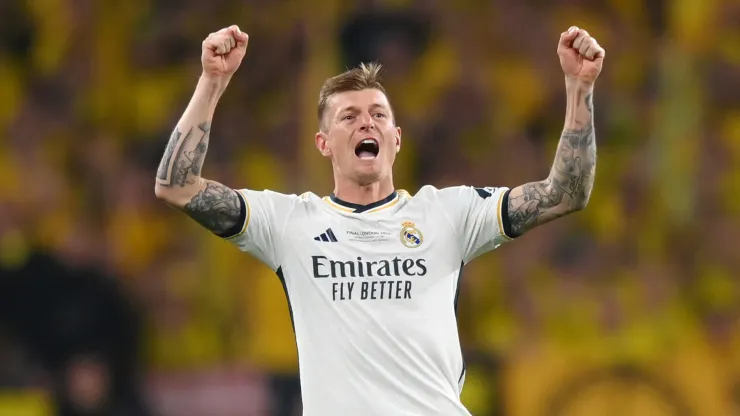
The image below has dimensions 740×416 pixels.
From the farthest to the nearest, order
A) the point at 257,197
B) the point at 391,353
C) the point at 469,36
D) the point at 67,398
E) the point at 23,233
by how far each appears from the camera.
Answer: the point at 469,36, the point at 23,233, the point at 67,398, the point at 257,197, the point at 391,353

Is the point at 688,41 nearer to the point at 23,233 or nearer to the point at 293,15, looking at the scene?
the point at 293,15

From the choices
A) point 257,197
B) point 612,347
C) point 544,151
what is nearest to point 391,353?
point 257,197

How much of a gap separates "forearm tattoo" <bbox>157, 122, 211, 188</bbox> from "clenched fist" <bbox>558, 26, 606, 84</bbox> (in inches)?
49.0

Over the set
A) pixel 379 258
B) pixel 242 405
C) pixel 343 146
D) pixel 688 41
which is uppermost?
pixel 688 41

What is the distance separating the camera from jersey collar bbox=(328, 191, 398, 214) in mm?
4160

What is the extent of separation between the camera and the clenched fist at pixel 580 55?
3.77m

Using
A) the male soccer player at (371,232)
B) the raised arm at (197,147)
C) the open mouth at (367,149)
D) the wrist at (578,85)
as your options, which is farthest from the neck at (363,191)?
the wrist at (578,85)

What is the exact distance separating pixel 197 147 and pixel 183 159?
0.06 m

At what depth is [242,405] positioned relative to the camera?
8.44 metres

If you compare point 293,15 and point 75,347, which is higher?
point 293,15

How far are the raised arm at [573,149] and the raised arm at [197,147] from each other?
107cm

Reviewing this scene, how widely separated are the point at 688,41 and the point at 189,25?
169 inches

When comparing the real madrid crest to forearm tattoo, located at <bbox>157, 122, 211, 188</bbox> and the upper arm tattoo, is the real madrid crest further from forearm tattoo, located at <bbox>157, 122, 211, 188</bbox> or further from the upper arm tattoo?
forearm tattoo, located at <bbox>157, 122, 211, 188</bbox>

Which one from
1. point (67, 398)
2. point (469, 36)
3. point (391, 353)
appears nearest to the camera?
point (391, 353)
